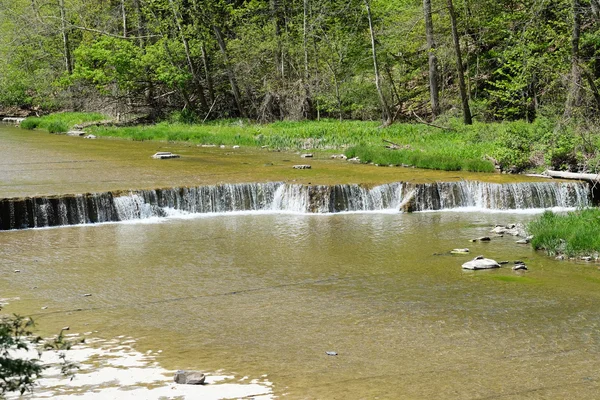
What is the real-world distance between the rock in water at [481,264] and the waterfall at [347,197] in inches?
246

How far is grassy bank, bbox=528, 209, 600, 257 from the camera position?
13328mm

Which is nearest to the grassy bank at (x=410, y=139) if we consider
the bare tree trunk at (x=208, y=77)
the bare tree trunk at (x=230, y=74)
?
the bare tree trunk at (x=230, y=74)

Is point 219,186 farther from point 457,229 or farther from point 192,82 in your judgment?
point 192,82

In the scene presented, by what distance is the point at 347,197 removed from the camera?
63.1ft

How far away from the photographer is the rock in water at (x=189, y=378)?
7426mm

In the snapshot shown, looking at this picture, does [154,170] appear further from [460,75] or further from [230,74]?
[230,74]

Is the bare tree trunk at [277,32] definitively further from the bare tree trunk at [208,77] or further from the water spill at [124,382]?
the water spill at [124,382]

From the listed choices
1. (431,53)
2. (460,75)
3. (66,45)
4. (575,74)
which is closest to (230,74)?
(431,53)

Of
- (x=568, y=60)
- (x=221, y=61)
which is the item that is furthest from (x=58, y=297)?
(x=221, y=61)

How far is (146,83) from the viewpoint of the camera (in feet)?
127

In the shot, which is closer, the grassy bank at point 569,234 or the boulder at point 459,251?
the grassy bank at point 569,234

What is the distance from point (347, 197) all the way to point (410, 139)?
28.3ft

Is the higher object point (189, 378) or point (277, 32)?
point (277, 32)

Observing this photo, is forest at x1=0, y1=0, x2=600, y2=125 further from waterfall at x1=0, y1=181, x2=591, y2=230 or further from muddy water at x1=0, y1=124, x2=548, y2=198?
waterfall at x1=0, y1=181, x2=591, y2=230
